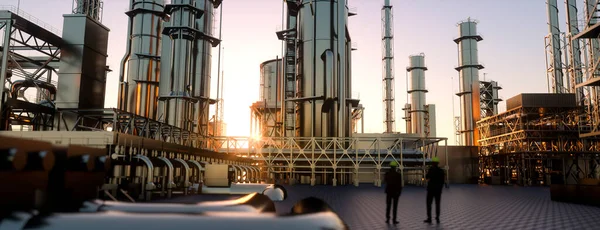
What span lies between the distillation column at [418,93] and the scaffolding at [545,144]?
12.6 metres

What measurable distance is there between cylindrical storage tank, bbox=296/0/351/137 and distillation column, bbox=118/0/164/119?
41.7 feet

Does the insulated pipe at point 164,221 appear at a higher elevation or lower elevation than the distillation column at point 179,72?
lower

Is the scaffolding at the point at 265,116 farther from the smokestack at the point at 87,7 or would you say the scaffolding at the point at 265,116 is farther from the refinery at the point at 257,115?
the smokestack at the point at 87,7

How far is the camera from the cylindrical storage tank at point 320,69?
3315 centimetres

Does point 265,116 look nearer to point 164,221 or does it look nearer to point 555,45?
point 555,45

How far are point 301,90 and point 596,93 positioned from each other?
21809mm

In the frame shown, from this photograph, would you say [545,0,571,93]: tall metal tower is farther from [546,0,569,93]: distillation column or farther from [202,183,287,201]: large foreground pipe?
[202,183,287,201]: large foreground pipe

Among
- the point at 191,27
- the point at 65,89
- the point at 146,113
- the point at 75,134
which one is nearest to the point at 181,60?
the point at 191,27

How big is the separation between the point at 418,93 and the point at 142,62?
35.0 m

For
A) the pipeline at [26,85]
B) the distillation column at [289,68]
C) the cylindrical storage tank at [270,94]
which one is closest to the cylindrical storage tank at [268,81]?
the cylindrical storage tank at [270,94]

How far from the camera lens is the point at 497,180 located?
43594 mm

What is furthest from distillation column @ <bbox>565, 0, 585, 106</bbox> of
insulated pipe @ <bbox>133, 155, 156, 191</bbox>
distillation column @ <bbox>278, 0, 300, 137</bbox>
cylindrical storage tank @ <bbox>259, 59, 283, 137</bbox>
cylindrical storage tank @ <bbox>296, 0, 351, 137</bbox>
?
insulated pipe @ <bbox>133, 155, 156, 191</bbox>

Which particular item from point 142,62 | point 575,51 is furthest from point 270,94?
point 575,51

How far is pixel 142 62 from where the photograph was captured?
36.2 metres
